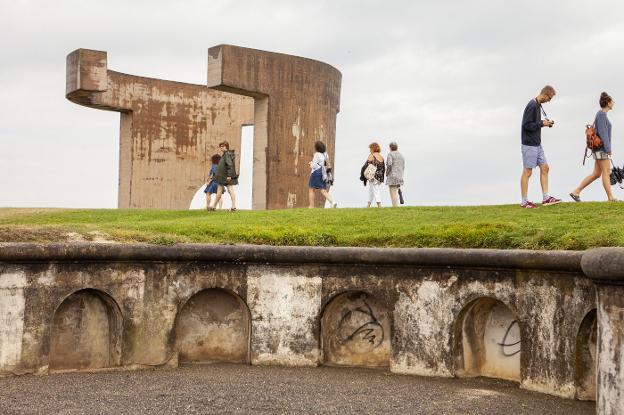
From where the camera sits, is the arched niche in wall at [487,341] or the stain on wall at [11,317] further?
the stain on wall at [11,317]

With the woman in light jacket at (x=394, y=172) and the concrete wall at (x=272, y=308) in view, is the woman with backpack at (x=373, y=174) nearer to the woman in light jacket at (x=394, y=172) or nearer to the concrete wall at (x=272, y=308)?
the woman in light jacket at (x=394, y=172)

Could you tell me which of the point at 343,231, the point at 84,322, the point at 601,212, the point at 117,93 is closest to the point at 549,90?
the point at 601,212

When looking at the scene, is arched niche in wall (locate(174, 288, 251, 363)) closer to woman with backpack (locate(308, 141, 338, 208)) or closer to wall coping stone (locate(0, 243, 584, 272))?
wall coping stone (locate(0, 243, 584, 272))

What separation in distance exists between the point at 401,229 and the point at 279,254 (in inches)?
69.8

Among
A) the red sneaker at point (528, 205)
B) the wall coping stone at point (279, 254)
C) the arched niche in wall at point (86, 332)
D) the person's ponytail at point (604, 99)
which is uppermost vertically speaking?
the person's ponytail at point (604, 99)

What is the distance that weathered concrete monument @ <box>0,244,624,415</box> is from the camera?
9.77 meters

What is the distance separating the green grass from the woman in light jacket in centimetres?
230

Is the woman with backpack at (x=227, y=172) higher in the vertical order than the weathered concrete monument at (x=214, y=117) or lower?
lower

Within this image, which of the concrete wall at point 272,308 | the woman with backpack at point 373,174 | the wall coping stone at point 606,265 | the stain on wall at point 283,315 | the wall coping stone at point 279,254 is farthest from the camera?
the woman with backpack at point 373,174

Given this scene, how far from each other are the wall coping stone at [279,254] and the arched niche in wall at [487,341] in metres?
0.63

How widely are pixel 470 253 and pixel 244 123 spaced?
15.1 meters

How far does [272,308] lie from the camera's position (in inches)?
440

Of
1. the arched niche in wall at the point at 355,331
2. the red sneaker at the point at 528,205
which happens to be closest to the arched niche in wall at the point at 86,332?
the arched niche in wall at the point at 355,331

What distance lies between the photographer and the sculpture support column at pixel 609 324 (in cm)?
732
